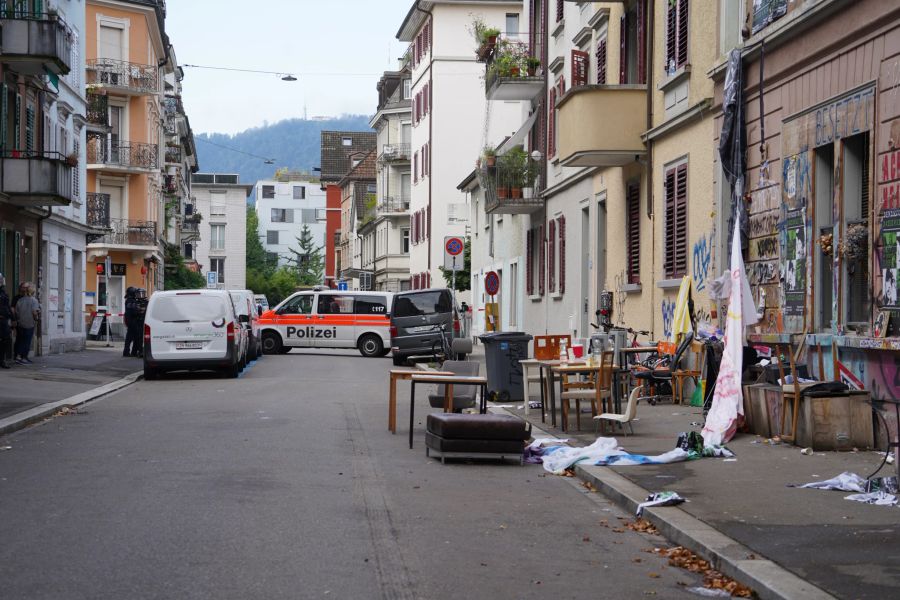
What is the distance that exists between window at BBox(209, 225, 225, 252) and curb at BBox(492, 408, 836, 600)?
392ft

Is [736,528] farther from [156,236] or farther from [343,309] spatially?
[156,236]

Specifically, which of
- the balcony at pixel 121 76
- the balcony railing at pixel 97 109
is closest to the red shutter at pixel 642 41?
the balcony railing at pixel 97 109

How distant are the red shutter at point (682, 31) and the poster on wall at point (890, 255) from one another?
7636 mm

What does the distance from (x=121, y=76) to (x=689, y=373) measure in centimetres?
4468

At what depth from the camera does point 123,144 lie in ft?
189

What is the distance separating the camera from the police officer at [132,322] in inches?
1276

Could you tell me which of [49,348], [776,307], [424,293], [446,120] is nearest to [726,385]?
[776,307]

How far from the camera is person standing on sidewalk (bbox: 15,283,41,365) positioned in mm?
26781

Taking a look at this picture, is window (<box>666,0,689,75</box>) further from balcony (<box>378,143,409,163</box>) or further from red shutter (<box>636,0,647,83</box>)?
balcony (<box>378,143,409,163</box>)

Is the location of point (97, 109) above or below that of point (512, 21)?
below

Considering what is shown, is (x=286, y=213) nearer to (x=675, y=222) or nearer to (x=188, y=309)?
(x=188, y=309)

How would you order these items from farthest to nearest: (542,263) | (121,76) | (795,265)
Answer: (121,76)
(542,263)
(795,265)

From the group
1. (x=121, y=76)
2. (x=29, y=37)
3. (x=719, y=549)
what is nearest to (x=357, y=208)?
(x=121, y=76)

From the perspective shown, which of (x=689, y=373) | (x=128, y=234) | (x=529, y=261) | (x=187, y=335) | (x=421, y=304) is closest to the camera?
(x=689, y=373)
